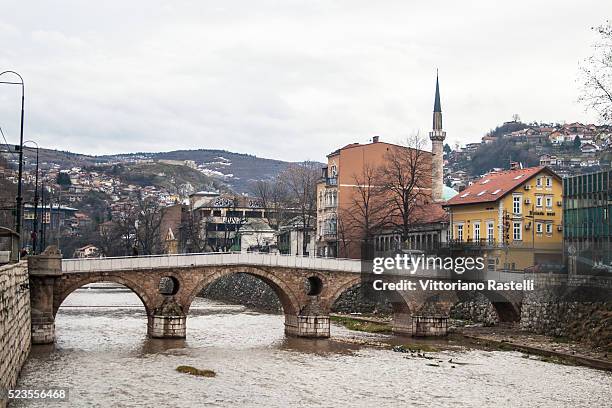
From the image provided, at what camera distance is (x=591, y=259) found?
160ft

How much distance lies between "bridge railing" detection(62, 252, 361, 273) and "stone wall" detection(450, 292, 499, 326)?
867 cm

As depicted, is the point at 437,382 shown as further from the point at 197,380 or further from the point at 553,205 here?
the point at 553,205

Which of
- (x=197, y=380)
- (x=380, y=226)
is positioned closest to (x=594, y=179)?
(x=380, y=226)

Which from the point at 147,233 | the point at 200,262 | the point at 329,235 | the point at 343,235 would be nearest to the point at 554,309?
the point at 200,262

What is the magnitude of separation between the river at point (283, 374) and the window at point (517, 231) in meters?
16.4

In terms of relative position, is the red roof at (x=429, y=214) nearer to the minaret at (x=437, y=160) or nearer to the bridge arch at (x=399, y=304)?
the minaret at (x=437, y=160)

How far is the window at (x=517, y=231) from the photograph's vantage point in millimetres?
58969

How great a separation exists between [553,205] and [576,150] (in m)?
106

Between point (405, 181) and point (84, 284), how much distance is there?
28.8m

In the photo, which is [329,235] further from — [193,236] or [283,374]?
[283,374]

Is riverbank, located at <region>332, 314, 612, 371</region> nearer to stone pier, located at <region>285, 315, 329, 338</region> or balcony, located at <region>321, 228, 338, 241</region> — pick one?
stone pier, located at <region>285, 315, 329, 338</region>

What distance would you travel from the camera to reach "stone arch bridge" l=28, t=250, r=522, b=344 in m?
39.8

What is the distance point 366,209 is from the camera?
63438 millimetres

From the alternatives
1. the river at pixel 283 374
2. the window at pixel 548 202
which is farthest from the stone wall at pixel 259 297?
the window at pixel 548 202
